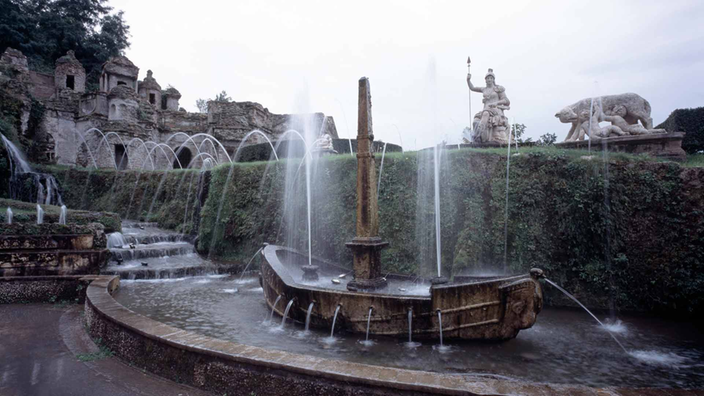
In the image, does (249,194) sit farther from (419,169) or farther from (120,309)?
(120,309)

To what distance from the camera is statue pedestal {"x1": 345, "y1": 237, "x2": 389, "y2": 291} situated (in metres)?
6.09

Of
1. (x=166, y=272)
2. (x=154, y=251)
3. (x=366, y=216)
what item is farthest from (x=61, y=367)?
(x=154, y=251)

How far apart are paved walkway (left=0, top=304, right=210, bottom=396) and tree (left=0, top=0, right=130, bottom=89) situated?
3770 centimetres

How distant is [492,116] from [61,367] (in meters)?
11.1

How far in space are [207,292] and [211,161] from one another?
2019 cm

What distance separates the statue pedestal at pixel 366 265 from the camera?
240 inches

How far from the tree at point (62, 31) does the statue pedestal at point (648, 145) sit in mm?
40610

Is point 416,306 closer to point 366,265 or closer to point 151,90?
point 366,265

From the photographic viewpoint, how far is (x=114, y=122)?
25.3 m

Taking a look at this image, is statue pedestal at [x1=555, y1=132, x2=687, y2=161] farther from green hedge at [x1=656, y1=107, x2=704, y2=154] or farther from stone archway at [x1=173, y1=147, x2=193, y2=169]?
stone archway at [x1=173, y1=147, x2=193, y2=169]

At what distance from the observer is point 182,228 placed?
14352 millimetres

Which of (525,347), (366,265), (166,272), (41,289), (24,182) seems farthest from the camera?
(24,182)

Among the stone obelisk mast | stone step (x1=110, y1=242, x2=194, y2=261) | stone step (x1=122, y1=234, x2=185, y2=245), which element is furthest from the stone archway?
the stone obelisk mast

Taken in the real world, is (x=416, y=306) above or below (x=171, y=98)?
below
